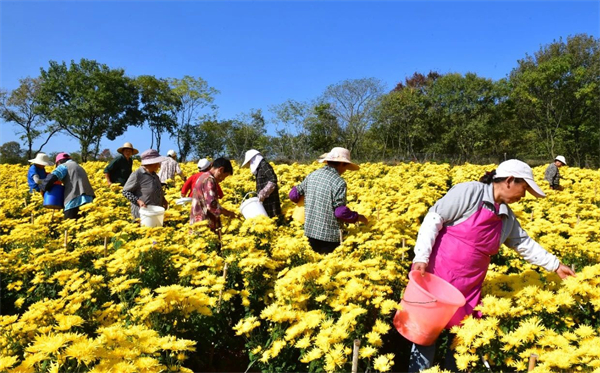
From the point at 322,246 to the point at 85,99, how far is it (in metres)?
42.9

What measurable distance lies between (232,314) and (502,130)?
4124cm

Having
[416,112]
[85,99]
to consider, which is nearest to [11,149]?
[85,99]

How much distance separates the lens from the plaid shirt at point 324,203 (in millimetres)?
4242

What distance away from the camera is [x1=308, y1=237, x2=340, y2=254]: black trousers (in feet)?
14.7

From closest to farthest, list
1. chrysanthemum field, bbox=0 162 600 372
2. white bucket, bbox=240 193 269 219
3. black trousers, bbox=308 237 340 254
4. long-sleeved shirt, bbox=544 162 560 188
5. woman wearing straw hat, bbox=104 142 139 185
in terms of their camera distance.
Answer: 1. chrysanthemum field, bbox=0 162 600 372
2. black trousers, bbox=308 237 340 254
3. white bucket, bbox=240 193 269 219
4. woman wearing straw hat, bbox=104 142 139 185
5. long-sleeved shirt, bbox=544 162 560 188

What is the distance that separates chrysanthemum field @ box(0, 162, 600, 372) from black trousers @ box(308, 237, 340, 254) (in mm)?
417

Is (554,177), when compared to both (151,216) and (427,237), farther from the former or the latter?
(151,216)

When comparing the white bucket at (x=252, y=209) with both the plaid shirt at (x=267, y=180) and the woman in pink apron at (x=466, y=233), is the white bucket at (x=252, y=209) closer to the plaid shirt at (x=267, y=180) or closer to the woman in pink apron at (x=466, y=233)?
the plaid shirt at (x=267, y=180)

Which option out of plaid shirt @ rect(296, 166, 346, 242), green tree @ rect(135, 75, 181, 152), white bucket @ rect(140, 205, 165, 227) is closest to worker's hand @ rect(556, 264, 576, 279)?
plaid shirt @ rect(296, 166, 346, 242)

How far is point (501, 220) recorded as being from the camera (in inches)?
113

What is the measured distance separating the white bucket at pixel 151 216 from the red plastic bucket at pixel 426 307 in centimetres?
321

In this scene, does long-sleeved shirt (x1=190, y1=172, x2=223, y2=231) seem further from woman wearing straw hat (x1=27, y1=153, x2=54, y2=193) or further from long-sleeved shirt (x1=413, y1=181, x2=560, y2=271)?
woman wearing straw hat (x1=27, y1=153, x2=54, y2=193)

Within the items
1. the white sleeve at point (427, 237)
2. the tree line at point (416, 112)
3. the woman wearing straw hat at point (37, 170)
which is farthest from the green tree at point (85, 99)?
the white sleeve at point (427, 237)

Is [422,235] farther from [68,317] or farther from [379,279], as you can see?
[68,317]
